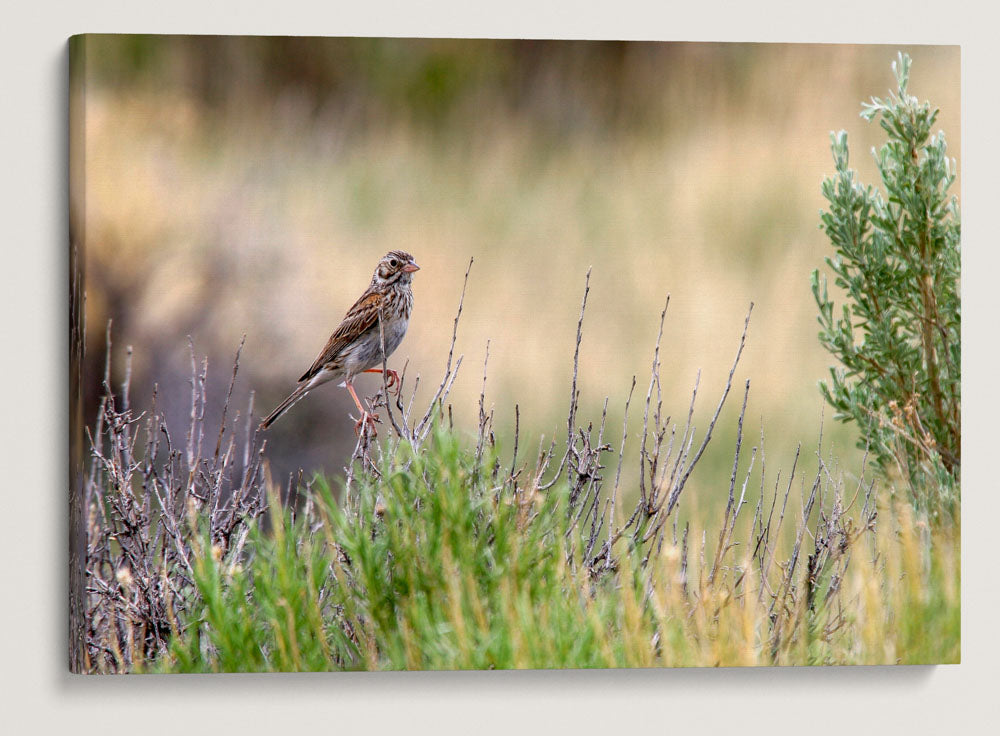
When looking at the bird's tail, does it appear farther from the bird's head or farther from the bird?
the bird's head

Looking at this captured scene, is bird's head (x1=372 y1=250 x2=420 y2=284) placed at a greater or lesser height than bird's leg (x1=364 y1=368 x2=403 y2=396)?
greater

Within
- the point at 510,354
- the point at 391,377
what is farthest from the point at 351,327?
the point at 510,354

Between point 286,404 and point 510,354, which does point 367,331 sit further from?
point 510,354

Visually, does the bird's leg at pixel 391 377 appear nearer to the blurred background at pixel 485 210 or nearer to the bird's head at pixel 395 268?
the blurred background at pixel 485 210

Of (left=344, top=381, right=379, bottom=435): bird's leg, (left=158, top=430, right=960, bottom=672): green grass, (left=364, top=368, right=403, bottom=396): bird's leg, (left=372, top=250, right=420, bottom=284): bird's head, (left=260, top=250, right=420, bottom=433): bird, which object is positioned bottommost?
(left=158, top=430, right=960, bottom=672): green grass

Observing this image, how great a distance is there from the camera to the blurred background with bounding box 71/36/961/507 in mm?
3262

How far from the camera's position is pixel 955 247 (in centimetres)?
347

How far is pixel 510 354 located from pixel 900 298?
3.89ft

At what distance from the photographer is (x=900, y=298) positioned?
3.50m

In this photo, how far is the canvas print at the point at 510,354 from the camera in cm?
325

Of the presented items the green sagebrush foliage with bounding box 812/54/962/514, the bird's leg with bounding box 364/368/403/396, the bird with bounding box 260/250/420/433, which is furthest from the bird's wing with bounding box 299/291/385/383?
the green sagebrush foliage with bounding box 812/54/962/514

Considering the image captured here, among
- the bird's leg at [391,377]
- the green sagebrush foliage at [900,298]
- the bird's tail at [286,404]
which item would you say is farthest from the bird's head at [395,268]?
the green sagebrush foliage at [900,298]

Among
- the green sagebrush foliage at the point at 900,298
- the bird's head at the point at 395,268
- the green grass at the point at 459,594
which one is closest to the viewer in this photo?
the green grass at the point at 459,594

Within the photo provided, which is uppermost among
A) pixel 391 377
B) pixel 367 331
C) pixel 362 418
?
pixel 367 331
